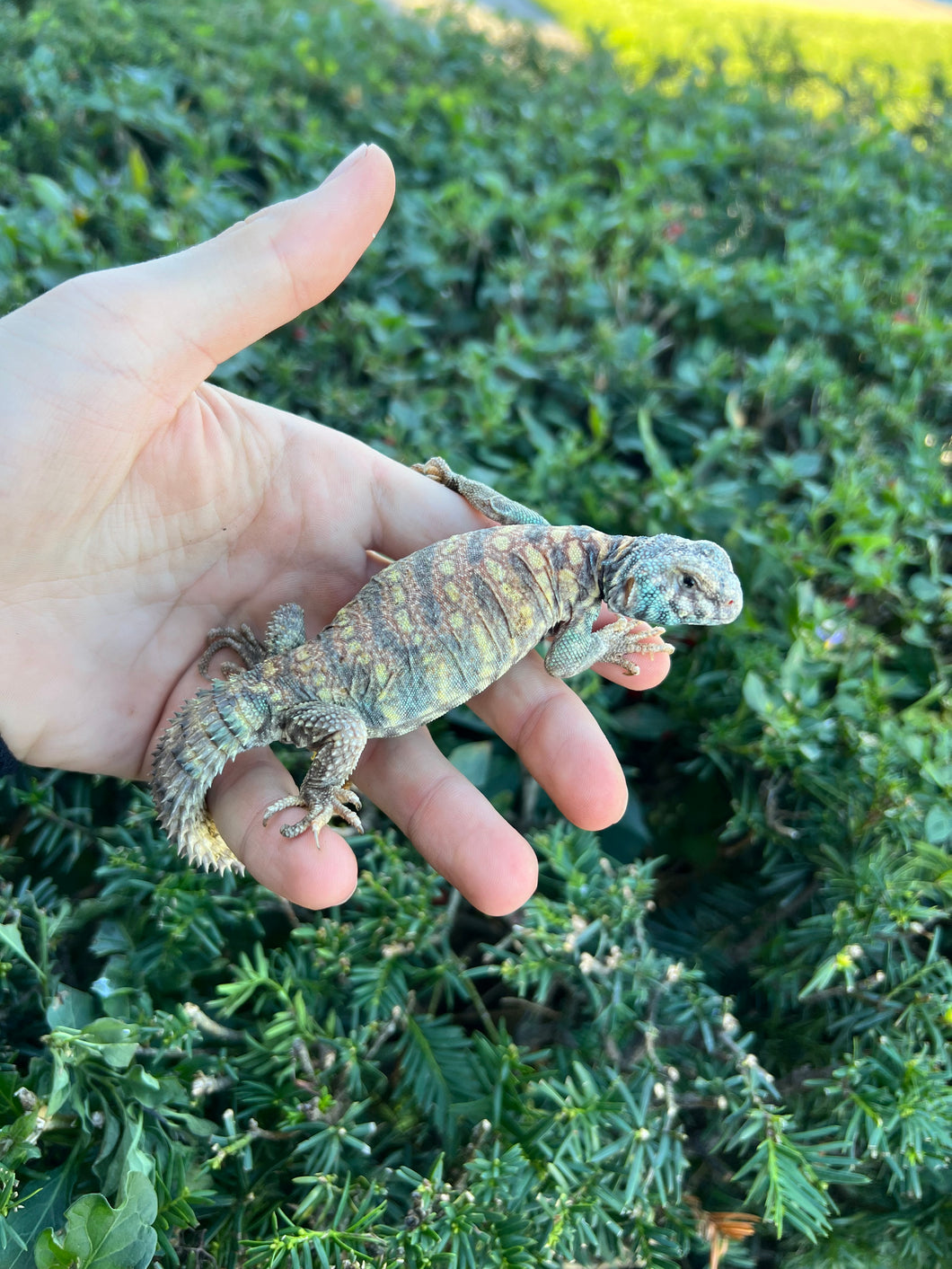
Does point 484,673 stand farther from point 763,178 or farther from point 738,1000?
point 763,178

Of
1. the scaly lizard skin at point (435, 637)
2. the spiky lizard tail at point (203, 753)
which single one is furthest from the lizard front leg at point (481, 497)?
the spiky lizard tail at point (203, 753)

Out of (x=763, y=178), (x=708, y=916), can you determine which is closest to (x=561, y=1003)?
(x=708, y=916)

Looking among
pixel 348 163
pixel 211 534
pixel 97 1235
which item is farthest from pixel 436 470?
pixel 97 1235

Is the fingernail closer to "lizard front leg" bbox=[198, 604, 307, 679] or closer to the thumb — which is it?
the thumb

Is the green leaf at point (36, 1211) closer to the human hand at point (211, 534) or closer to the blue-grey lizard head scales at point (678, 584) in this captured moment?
the human hand at point (211, 534)

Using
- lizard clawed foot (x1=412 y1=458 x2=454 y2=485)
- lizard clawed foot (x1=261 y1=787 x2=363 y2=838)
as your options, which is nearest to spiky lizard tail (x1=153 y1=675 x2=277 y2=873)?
lizard clawed foot (x1=261 y1=787 x2=363 y2=838)

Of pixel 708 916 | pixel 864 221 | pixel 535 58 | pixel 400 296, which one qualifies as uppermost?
pixel 535 58

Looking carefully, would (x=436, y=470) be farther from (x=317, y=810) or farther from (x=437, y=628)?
(x=317, y=810)
